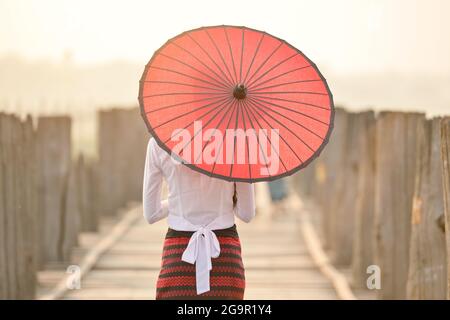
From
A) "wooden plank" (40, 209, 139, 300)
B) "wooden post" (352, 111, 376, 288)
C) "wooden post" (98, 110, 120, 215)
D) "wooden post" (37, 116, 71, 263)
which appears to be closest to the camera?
"wooden plank" (40, 209, 139, 300)

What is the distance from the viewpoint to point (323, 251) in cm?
1217

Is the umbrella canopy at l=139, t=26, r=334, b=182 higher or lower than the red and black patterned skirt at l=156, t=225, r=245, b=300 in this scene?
higher

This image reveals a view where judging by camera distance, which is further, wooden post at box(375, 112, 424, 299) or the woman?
wooden post at box(375, 112, 424, 299)

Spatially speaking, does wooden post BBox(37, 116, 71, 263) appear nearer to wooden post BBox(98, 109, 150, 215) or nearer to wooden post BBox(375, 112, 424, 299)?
wooden post BBox(375, 112, 424, 299)

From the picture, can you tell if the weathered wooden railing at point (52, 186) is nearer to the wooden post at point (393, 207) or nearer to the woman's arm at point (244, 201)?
the wooden post at point (393, 207)

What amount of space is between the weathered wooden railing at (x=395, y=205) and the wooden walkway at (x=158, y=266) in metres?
0.40

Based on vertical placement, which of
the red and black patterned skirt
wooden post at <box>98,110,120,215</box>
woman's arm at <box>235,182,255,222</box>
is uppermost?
wooden post at <box>98,110,120,215</box>

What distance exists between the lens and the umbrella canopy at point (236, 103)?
4965mm

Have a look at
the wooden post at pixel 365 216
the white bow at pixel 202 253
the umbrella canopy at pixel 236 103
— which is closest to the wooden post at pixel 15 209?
the wooden post at pixel 365 216

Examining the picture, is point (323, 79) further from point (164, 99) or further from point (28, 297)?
point (28, 297)

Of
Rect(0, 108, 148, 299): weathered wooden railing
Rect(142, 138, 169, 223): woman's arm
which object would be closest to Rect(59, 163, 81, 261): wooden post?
Rect(0, 108, 148, 299): weathered wooden railing

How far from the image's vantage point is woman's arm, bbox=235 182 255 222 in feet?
16.5
